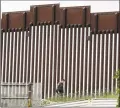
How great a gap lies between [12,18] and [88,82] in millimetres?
8620

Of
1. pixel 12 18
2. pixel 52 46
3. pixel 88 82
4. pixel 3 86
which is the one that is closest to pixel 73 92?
pixel 88 82

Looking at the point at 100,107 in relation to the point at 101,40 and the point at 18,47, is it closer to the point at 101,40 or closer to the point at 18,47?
the point at 101,40

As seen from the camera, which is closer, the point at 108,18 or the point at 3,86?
the point at 3,86

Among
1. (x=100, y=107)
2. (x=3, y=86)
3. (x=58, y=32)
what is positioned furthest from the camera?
(x=58, y=32)

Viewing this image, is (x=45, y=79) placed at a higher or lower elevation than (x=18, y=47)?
lower

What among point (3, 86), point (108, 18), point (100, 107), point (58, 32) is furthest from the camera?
point (58, 32)

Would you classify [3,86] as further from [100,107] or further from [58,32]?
[58,32]

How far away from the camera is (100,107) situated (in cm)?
2183

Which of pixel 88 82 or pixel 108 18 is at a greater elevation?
pixel 108 18

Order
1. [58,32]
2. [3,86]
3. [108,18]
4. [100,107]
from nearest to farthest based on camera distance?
[100,107], [3,86], [108,18], [58,32]

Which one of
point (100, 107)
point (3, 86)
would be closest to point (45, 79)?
point (3, 86)

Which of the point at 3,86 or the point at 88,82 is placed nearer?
the point at 3,86

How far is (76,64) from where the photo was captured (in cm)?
4200

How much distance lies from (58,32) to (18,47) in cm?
414
